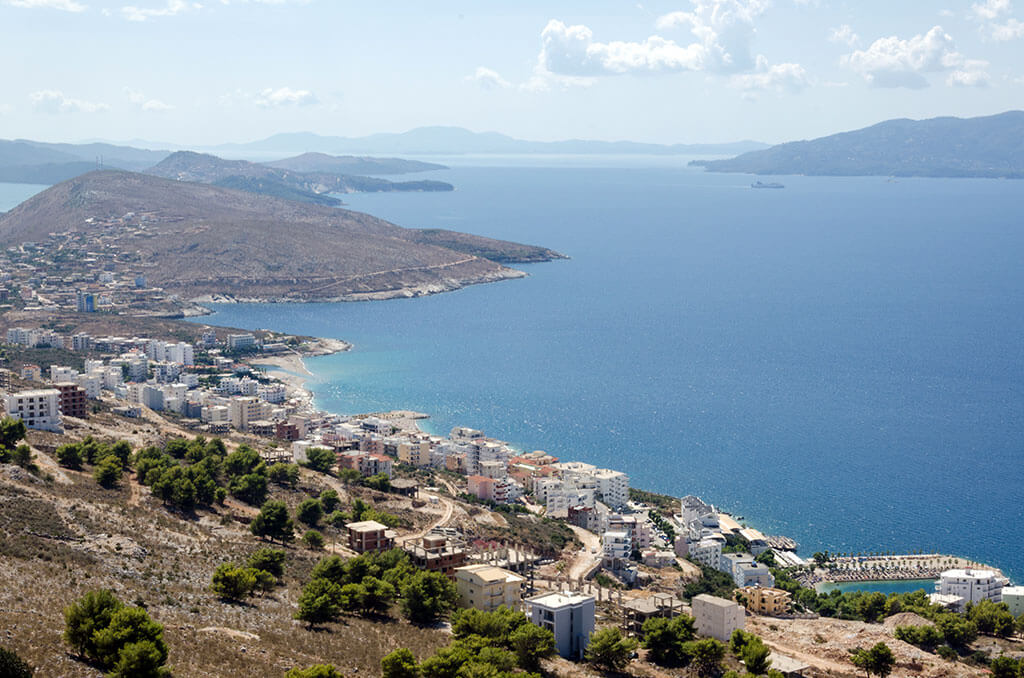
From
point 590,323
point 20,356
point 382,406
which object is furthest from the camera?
point 590,323

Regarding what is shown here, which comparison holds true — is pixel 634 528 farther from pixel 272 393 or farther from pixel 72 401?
pixel 272 393

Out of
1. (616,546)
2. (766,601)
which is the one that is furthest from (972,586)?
(616,546)

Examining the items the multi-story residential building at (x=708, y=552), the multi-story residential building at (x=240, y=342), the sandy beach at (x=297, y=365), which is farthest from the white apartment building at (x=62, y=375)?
the multi-story residential building at (x=708, y=552)

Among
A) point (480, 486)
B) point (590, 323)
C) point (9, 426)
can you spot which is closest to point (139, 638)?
point (9, 426)

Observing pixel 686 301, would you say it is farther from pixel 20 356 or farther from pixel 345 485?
pixel 345 485

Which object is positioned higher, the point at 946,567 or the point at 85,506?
the point at 85,506

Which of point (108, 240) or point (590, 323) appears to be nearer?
point (590, 323)

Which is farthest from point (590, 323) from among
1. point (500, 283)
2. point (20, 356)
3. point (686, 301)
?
point (20, 356)

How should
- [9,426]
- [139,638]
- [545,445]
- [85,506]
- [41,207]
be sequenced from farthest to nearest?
1. [41,207]
2. [545,445]
3. [9,426]
4. [85,506]
5. [139,638]
